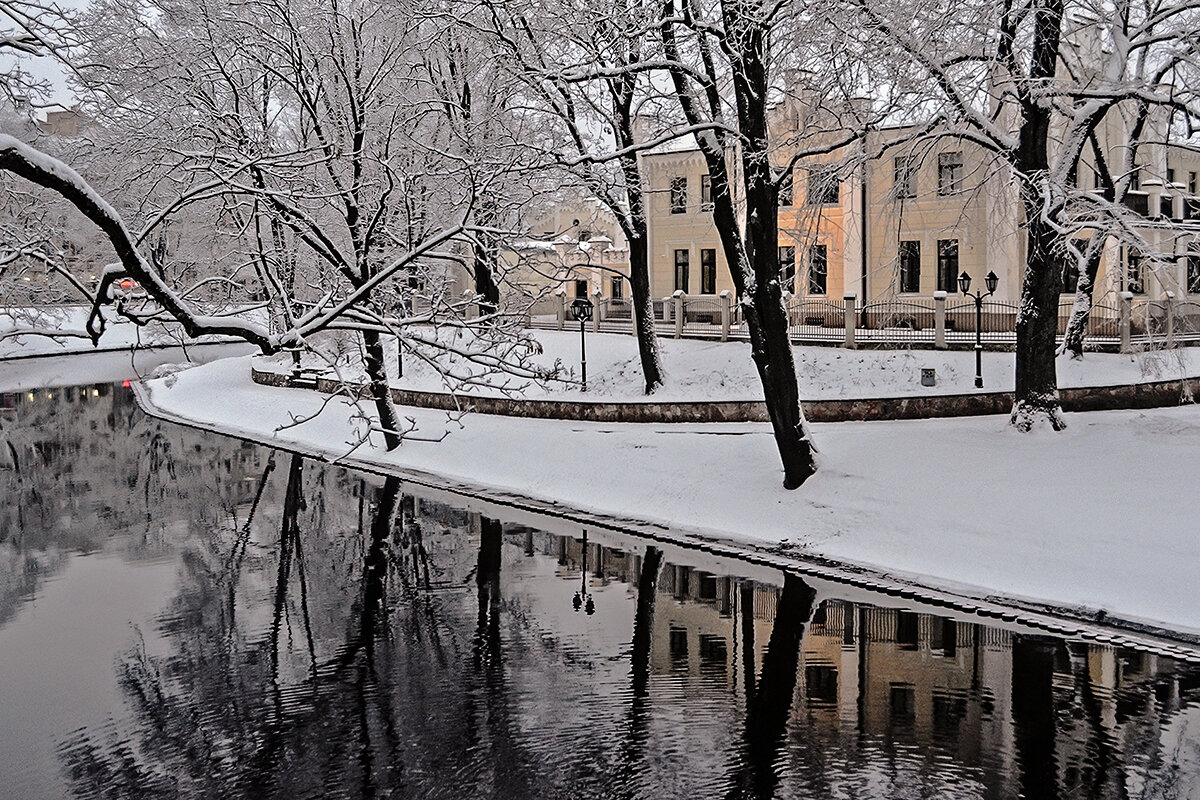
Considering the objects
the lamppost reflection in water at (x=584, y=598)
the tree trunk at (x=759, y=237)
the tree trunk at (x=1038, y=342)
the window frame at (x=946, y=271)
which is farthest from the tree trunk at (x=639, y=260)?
the window frame at (x=946, y=271)

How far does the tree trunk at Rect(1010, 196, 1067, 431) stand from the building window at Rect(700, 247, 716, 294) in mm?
24385

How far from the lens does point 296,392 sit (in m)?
34.7

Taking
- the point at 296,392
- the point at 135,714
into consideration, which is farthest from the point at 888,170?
the point at 135,714

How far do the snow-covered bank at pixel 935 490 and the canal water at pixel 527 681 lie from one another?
134 centimetres

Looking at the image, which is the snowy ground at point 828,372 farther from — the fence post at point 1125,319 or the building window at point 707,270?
the building window at point 707,270

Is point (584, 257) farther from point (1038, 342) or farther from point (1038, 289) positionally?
point (1038, 342)

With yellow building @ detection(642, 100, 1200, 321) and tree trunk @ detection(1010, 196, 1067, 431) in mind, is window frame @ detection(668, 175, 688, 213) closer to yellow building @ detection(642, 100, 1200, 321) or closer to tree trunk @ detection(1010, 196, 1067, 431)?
yellow building @ detection(642, 100, 1200, 321)

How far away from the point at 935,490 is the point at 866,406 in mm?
6514

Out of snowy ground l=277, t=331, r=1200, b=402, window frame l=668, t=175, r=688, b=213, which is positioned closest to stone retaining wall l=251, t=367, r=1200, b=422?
snowy ground l=277, t=331, r=1200, b=402

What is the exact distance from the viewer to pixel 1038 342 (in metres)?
18.1

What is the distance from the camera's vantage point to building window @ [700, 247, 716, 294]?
42.5 m

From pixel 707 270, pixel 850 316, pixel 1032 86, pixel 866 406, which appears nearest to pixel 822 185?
pixel 1032 86

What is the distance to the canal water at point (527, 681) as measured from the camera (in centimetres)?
884

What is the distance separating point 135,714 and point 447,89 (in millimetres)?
20506
